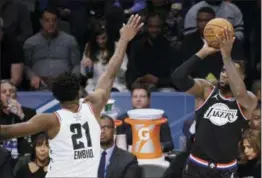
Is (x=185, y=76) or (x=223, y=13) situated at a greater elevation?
(x=223, y=13)

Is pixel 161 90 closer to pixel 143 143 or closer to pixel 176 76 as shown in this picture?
pixel 143 143

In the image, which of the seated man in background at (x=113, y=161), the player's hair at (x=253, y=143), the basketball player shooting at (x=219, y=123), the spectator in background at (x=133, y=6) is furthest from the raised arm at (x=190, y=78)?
the spectator in background at (x=133, y=6)

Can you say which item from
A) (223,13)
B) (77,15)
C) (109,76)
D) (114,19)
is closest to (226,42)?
(109,76)

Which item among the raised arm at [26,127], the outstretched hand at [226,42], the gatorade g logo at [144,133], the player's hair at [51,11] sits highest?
the player's hair at [51,11]

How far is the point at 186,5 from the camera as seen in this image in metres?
10.7

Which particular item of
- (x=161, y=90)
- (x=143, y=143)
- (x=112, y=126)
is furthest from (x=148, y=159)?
(x=161, y=90)

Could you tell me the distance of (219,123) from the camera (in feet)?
22.3

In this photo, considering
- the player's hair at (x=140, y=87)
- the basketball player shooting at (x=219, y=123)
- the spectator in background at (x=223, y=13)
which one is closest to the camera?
the basketball player shooting at (x=219, y=123)

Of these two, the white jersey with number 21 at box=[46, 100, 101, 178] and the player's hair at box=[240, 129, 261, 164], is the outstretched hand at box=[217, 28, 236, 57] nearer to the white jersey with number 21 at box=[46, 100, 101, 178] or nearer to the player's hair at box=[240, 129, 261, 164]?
the white jersey with number 21 at box=[46, 100, 101, 178]

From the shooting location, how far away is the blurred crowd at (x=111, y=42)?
9766mm

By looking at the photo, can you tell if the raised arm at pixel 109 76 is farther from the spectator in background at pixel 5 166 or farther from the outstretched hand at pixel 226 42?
the spectator in background at pixel 5 166

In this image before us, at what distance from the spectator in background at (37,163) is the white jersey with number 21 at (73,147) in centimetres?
179

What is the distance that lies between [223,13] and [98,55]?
1751 mm

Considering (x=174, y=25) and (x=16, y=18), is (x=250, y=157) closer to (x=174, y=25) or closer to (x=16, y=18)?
(x=174, y=25)
